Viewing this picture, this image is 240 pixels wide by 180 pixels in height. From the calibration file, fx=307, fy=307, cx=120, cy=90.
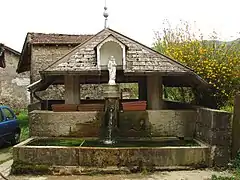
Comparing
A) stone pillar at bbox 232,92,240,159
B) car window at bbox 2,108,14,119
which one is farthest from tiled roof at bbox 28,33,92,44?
stone pillar at bbox 232,92,240,159

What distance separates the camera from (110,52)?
33.1ft

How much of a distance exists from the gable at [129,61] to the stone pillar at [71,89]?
0.72m

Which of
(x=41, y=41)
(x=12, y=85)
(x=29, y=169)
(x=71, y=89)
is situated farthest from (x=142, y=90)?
(x=12, y=85)

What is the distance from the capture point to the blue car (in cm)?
1103

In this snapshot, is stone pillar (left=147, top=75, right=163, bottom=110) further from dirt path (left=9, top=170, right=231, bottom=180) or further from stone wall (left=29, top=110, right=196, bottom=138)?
dirt path (left=9, top=170, right=231, bottom=180)

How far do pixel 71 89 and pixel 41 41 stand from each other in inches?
334

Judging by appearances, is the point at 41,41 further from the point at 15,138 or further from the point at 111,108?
the point at 111,108

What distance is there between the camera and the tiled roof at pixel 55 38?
17.6 metres

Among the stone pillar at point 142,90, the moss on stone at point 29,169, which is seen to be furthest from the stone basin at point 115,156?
the stone pillar at point 142,90

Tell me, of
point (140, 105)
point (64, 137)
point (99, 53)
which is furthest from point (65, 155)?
point (99, 53)

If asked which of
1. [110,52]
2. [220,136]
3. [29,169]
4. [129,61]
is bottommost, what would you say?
[29,169]

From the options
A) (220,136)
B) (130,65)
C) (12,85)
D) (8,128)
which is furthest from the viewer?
(12,85)

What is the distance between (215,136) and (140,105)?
257 cm

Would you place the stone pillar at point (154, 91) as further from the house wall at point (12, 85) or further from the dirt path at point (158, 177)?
the house wall at point (12, 85)
